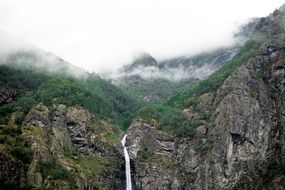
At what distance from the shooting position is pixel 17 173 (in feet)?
652

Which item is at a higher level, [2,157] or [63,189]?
[2,157]

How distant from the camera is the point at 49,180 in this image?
199875 mm

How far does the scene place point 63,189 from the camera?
7869 inches

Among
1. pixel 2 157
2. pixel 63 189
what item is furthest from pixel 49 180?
pixel 2 157

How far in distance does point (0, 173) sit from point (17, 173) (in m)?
7.10

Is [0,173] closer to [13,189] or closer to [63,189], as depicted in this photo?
[13,189]

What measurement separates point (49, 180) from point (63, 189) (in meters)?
5.83

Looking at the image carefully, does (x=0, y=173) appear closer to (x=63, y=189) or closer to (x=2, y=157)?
(x=2, y=157)

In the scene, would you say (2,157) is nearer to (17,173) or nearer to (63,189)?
(17,173)

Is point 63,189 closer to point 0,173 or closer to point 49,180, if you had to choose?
point 49,180

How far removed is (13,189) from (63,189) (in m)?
17.4

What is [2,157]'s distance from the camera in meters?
197

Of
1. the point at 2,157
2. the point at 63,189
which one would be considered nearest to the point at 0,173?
the point at 2,157

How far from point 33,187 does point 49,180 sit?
6641mm
